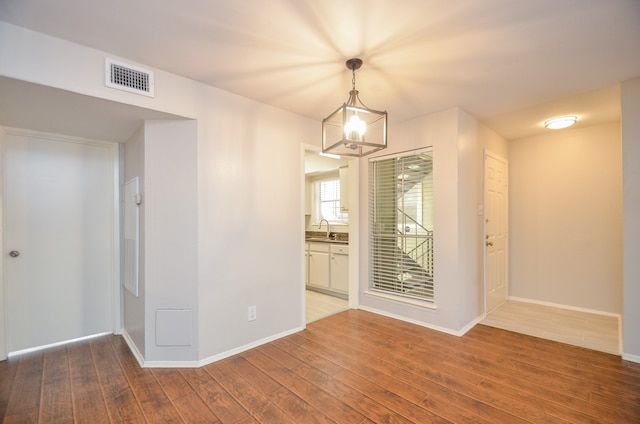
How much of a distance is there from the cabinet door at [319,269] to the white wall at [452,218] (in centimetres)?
155

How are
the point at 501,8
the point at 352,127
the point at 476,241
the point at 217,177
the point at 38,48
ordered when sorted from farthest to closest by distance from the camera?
the point at 476,241 < the point at 217,177 < the point at 352,127 < the point at 38,48 < the point at 501,8

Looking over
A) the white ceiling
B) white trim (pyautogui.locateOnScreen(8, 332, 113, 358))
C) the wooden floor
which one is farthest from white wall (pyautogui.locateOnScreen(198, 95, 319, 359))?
white trim (pyautogui.locateOnScreen(8, 332, 113, 358))

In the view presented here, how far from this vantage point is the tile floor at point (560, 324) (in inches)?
119

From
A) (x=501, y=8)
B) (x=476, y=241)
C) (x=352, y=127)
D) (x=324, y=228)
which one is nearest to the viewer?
(x=501, y=8)

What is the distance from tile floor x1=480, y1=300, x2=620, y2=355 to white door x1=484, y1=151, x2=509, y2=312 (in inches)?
9.6

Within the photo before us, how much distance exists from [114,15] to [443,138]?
3.08m

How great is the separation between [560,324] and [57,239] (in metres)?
5.68

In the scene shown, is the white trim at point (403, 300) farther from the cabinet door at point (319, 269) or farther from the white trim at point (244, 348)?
the white trim at point (244, 348)

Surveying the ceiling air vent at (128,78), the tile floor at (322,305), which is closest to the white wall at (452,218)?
the tile floor at (322,305)

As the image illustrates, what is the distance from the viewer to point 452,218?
3.26 meters

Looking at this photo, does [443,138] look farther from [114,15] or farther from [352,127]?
[114,15]

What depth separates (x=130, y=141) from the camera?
3.12 m

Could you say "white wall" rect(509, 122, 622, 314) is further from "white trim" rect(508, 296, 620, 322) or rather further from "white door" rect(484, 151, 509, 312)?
"white door" rect(484, 151, 509, 312)

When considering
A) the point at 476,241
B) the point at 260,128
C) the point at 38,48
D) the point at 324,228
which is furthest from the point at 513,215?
the point at 38,48
